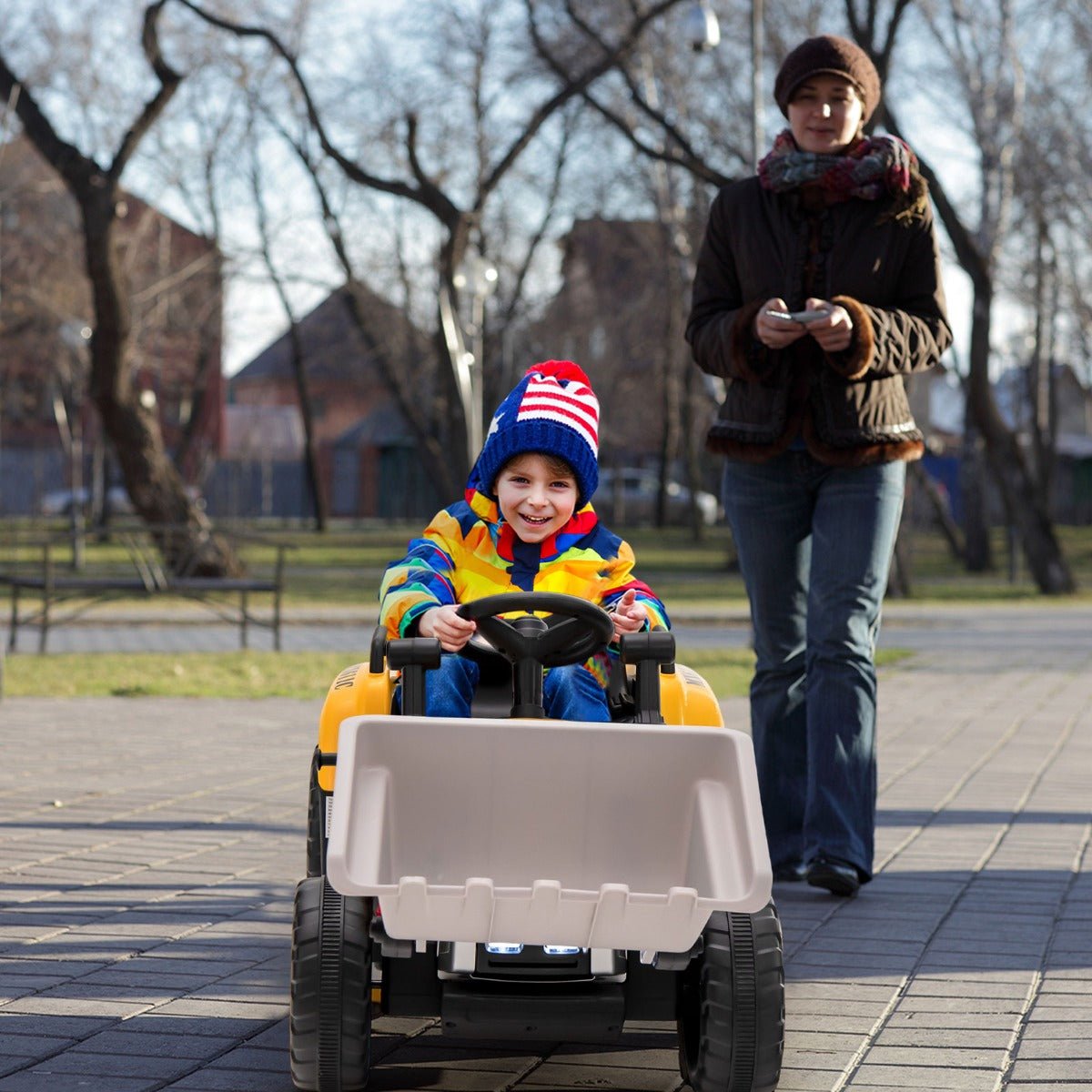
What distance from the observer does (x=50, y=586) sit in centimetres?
1232

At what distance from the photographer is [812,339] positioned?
15.6 feet

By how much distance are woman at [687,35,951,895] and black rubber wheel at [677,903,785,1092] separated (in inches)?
69.6

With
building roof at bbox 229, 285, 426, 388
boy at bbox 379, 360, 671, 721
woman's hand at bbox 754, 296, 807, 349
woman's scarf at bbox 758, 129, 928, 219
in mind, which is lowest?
boy at bbox 379, 360, 671, 721

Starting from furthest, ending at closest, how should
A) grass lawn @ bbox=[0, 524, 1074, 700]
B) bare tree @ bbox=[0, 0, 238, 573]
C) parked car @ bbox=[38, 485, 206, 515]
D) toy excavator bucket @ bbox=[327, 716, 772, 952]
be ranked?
parked car @ bbox=[38, 485, 206, 515] < bare tree @ bbox=[0, 0, 238, 573] < grass lawn @ bbox=[0, 524, 1074, 700] < toy excavator bucket @ bbox=[327, 716, 772, 952]

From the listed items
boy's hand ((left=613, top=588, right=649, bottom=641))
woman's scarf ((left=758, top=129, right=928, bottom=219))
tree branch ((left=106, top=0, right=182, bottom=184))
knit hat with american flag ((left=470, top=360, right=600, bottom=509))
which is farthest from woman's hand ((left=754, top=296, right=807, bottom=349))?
tree branch ((left=106, top=0, right=182, bottom=184))

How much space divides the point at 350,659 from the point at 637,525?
3805cm

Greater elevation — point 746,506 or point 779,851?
point 746,506

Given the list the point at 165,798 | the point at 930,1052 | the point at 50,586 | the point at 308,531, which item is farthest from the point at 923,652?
the point at 308,531

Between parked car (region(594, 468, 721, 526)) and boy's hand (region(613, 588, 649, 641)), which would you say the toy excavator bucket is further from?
parked car (region(594, 468, 721, 526))

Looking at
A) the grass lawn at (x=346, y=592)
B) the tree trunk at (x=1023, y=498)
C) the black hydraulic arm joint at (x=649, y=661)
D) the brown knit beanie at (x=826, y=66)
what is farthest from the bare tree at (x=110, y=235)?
the black hydraulic arm joint at (x=649, y=661)

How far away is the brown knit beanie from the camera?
4625 millimetres

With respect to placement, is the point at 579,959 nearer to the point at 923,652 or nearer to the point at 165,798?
the point at 165,798

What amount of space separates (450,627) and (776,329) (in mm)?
1650

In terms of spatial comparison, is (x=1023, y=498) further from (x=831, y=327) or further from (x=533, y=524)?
(x=533, y=524)
